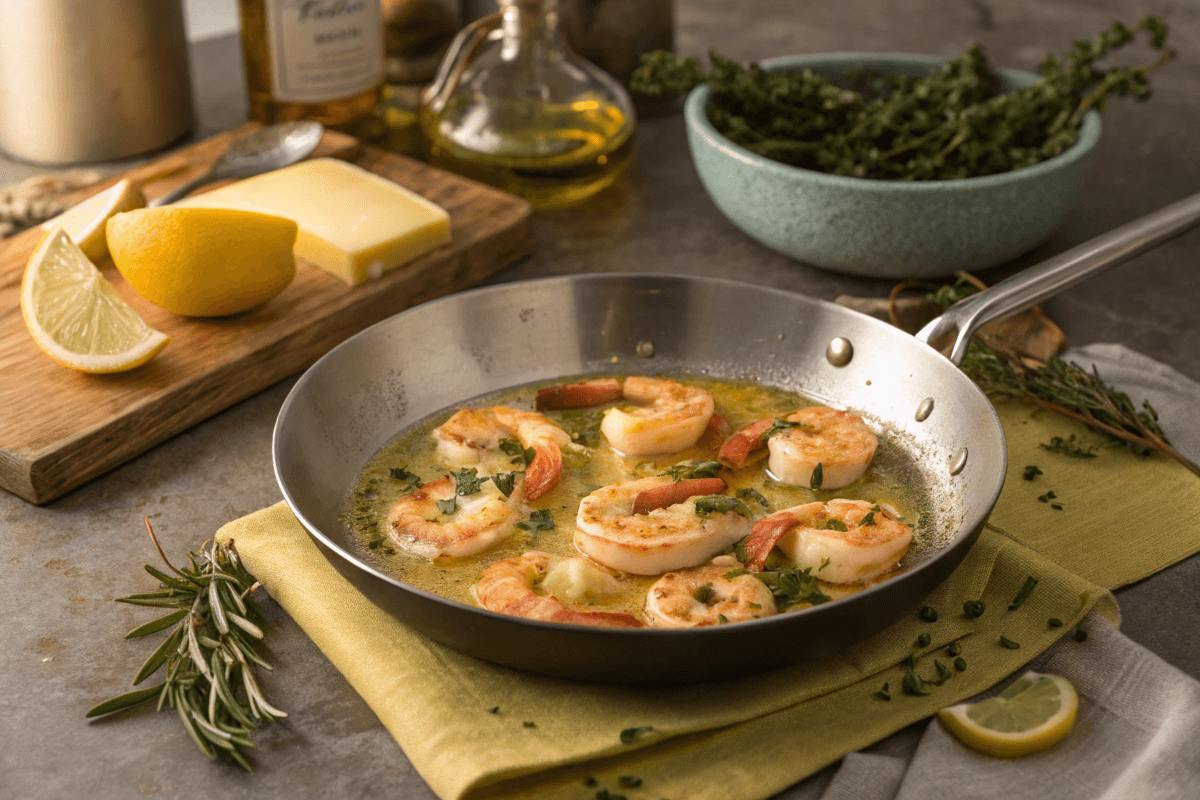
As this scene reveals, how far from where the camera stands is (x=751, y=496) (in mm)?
1214

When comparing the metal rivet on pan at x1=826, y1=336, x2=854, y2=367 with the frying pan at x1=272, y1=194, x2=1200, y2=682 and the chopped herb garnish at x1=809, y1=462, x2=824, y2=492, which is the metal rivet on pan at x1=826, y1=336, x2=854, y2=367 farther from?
the chopped herb garnish at x1=809, y1=462, x2=824, y2=492

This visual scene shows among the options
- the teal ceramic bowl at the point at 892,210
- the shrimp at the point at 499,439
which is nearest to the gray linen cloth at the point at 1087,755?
the shrimp at the point at 499,439

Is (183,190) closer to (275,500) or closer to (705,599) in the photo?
(275,500)

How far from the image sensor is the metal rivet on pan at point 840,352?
142 cm

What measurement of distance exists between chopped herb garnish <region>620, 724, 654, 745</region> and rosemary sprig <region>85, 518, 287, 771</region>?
1.02ft

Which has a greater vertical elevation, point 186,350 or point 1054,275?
point 1054,275

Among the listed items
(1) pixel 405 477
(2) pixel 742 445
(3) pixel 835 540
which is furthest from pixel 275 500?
(3) pixel 835 540

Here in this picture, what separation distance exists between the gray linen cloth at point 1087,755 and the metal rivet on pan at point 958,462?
0.81 feet

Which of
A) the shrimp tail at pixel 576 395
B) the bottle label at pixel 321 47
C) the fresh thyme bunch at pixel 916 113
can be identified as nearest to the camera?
the shrimp tail at pixel 576 395

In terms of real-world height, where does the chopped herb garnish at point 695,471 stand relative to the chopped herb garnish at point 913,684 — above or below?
above

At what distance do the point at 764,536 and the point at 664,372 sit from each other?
449 millimetres

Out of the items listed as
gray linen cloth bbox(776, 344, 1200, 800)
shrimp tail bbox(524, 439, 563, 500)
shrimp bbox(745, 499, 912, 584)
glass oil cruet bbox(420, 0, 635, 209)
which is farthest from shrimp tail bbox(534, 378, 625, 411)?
glass oil cruet bbox(420, 0, 635, 209)

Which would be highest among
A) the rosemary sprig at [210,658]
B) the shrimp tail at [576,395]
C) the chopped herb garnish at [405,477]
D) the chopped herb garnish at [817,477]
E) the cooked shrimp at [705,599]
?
the cooked shrimp at [705,599]

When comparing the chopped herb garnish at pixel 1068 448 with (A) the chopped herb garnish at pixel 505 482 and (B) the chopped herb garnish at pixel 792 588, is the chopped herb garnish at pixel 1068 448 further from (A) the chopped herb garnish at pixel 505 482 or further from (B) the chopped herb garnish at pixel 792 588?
(A) the chopped herb garnish at pixel 505 482
